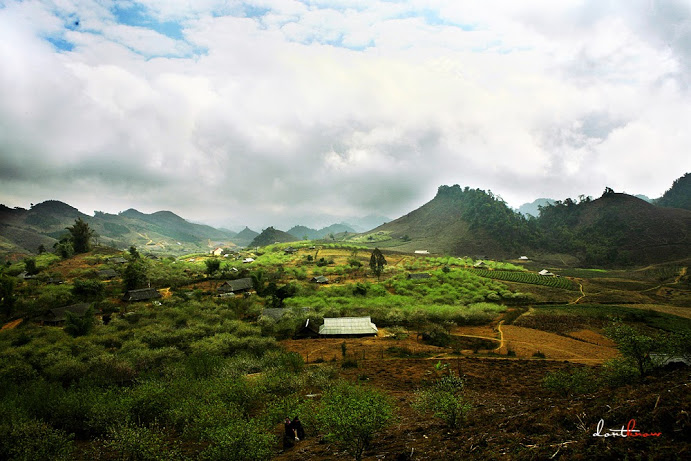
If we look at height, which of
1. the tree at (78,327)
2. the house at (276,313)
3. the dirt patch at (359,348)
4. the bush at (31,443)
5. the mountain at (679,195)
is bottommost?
the dirt patch at (359,348)

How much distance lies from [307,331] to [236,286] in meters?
36.5

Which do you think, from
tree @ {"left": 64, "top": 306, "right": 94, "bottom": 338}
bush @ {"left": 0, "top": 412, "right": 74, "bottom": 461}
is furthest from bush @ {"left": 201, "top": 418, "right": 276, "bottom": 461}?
tree @ {"left": 64, "top": 306, "right": 94, "bottom": 338}

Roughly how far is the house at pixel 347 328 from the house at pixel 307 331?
96 centimetres

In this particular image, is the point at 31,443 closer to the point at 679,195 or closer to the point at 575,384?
the point at 575,384

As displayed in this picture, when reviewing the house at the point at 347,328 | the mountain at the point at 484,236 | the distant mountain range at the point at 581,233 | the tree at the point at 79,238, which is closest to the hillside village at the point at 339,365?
the house at the point at 347,328

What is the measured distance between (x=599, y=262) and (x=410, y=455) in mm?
158250

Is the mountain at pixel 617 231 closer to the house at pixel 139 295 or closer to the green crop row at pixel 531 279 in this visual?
the green crop row at pixel 531 279

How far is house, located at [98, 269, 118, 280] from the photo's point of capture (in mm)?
81500

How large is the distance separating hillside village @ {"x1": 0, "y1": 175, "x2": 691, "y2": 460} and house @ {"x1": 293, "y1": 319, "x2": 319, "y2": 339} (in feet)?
1.00

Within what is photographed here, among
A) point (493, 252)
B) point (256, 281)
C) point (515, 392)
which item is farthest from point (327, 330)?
point (493, 252)

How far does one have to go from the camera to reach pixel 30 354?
1244 inches

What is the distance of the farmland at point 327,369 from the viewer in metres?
11.8

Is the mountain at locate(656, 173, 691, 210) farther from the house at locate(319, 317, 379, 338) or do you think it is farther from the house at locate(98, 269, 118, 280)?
the house at locate(98, 269, 118, 280)

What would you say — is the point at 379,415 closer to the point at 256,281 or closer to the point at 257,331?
the point at 257,331
